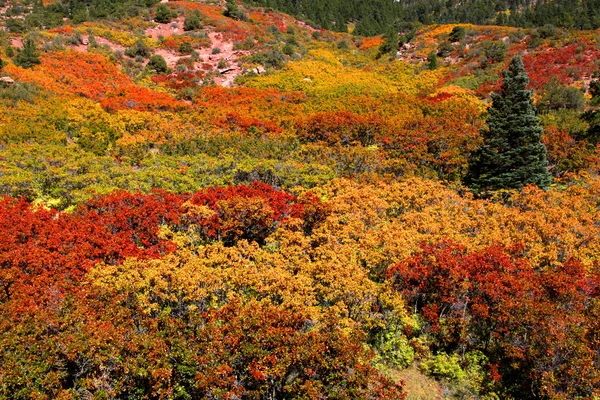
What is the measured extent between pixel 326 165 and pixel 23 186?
1898cm

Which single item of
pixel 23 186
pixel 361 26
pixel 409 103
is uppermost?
pixel 361 26

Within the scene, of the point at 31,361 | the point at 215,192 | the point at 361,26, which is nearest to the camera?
the point at 31,361

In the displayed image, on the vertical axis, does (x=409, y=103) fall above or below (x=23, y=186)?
above

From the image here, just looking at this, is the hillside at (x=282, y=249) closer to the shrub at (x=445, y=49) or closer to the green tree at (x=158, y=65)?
the green tree at (x=158, y=65)

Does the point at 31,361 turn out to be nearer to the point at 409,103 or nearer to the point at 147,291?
the point at 147,291

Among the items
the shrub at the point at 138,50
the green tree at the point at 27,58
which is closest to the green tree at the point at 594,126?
the shrub at the point at 138,50

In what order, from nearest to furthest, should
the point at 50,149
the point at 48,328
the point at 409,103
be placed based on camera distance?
1. the point at 48,328
2. the point at 50,149
3. the point at 409,103

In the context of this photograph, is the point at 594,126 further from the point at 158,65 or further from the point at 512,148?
the point at 158,65

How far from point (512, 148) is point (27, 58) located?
162 ft

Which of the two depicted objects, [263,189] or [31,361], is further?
[263,189]

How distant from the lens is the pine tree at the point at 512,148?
27.6m

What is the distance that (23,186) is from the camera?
959 inches

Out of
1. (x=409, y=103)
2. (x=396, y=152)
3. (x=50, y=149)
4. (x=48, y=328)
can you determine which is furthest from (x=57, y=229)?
(x=409, y=103)

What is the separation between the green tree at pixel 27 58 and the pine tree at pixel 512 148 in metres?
46.7
